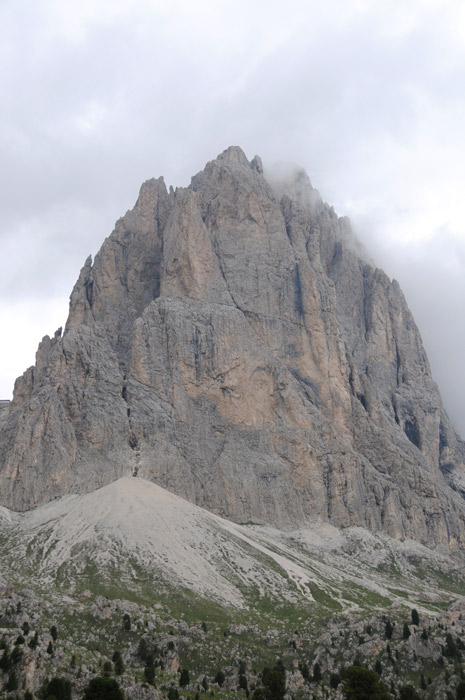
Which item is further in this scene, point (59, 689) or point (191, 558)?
point (191, 558)

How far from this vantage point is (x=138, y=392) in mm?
196250

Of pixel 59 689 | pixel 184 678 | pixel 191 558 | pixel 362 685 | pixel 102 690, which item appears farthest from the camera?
pixel 191 558

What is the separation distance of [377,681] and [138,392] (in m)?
129

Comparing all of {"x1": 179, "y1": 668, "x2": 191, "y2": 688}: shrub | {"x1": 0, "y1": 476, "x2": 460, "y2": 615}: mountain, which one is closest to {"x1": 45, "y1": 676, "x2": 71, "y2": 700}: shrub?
{"x1": 179, "y1": 668, "x2": 191, "y2": 688}: shrub

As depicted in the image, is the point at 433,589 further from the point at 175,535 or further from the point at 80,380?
the point at 80,380

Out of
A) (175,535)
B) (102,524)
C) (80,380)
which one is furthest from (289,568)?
(80,380)

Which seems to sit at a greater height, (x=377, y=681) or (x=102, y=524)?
(x=102, y=524)

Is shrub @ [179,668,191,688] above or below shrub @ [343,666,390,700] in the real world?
below

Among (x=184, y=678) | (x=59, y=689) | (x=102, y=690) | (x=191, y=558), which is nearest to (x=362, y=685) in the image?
(x=184, y=678)

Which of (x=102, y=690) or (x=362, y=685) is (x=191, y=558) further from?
(x=102, y=690)

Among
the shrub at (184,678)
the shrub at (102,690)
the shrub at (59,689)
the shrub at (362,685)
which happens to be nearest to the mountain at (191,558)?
the shrub at (184,678)

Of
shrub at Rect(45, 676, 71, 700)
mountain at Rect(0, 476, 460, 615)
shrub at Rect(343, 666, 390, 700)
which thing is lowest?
shrub at Rect(45, 676, 71, 700)

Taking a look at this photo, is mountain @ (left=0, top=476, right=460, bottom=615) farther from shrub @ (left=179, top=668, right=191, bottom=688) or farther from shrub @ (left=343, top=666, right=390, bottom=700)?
shrub @ (left=343, top=666, right=390, bottom=700)

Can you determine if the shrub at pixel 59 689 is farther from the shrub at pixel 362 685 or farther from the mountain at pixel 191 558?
the mountain at pixel 191 558
